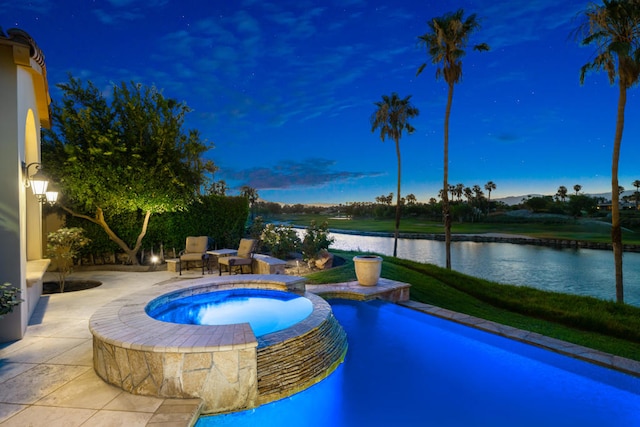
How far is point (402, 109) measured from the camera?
2569cm

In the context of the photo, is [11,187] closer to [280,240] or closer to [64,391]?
[64,391]

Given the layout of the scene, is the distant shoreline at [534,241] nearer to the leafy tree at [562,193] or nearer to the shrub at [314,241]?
the shrub at [314,241]

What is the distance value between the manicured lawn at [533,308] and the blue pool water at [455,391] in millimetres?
2986

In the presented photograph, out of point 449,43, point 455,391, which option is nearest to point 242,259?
point 455,391

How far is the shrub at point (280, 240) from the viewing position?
524 inches

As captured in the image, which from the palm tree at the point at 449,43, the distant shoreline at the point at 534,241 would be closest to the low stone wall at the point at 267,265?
the palm tree at the point at 449,43

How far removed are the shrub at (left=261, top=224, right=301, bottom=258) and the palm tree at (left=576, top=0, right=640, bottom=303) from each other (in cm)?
1123

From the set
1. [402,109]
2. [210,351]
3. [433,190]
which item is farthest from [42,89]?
[433,190]

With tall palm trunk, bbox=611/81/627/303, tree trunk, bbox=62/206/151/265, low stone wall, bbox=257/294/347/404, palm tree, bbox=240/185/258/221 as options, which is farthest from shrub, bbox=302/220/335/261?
tall palm trunk, bbox=611/81/627/303

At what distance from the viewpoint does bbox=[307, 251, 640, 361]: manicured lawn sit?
25.9ft

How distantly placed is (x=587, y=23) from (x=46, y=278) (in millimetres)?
18840

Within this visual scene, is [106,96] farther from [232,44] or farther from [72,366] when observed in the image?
[72,366]

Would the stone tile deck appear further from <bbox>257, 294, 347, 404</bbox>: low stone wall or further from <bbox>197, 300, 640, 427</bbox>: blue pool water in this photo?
<bbox>257, 294, 347, 404</bbox>: low stone wall

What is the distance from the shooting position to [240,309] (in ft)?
20.6
